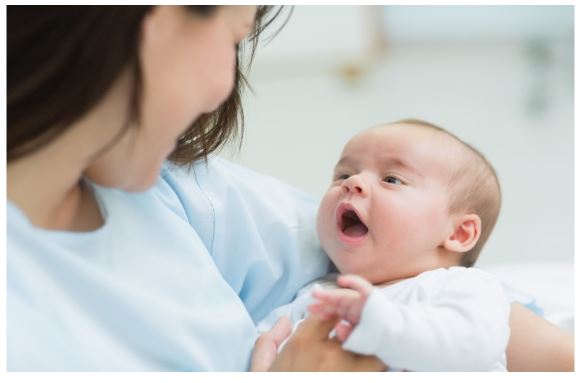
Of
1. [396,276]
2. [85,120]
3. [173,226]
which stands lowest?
[396,276]

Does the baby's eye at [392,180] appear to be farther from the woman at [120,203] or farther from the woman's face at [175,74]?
the woman's face at [175,74]

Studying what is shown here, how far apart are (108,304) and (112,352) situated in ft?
0.17

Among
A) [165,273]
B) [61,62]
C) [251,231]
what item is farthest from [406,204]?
[61,62]

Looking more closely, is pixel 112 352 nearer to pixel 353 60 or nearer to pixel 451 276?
pixel 451 276

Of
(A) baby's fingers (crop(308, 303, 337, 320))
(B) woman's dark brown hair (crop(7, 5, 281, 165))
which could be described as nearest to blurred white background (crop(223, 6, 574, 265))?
(A) baby's fingers (crop(308, 303, 337, 320))

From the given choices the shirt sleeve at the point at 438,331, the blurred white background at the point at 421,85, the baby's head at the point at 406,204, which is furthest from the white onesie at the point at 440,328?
the blurred white background at the point at 421,85

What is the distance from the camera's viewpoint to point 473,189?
1.04 metres

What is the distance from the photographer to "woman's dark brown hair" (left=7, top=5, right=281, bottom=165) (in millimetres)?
621

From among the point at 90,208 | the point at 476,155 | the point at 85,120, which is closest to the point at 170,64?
the point at 85,120

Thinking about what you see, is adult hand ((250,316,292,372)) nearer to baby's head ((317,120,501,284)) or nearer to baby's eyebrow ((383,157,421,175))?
baby's head ((317,120,501,284))

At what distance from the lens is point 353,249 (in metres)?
0.97

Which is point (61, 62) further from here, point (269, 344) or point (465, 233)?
point (465, 233)

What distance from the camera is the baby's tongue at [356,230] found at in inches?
39.3

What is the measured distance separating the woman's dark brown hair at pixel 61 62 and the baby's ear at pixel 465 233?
51 centimetres
